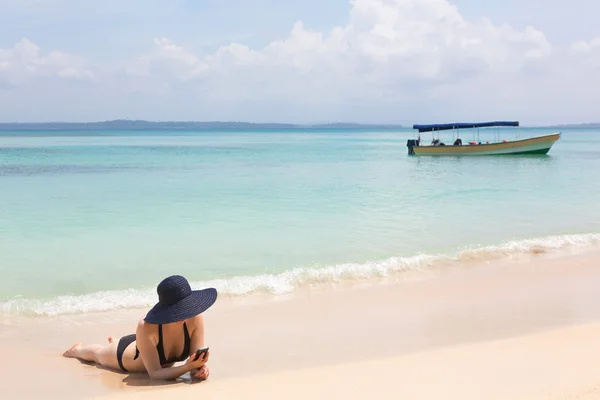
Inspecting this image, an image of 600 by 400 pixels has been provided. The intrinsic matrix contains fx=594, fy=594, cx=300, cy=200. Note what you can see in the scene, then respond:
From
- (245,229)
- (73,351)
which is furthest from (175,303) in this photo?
(245,229)

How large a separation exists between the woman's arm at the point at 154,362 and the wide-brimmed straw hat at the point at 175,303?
0.73ft

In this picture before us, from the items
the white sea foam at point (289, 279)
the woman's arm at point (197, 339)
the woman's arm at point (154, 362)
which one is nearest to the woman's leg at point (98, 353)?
the woman's arm at point (154, 362)

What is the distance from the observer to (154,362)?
4227mm

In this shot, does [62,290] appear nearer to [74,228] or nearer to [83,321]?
[83,321]

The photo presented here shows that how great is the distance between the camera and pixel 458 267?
866 cm

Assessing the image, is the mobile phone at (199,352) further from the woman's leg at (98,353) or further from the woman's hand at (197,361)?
the woman's leg at (98,353)

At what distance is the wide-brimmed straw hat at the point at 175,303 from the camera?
3.92 meters

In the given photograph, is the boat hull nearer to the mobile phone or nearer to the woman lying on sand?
the woman lying on sand

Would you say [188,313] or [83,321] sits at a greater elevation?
[188,313]

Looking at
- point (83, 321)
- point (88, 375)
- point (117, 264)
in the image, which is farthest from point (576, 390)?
point (117, 264)

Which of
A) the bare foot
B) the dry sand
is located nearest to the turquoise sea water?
the dry sand

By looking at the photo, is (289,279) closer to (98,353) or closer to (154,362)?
(98,353)

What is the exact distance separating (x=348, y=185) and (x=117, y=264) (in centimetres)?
1355

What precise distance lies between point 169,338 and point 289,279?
3.61 metres
